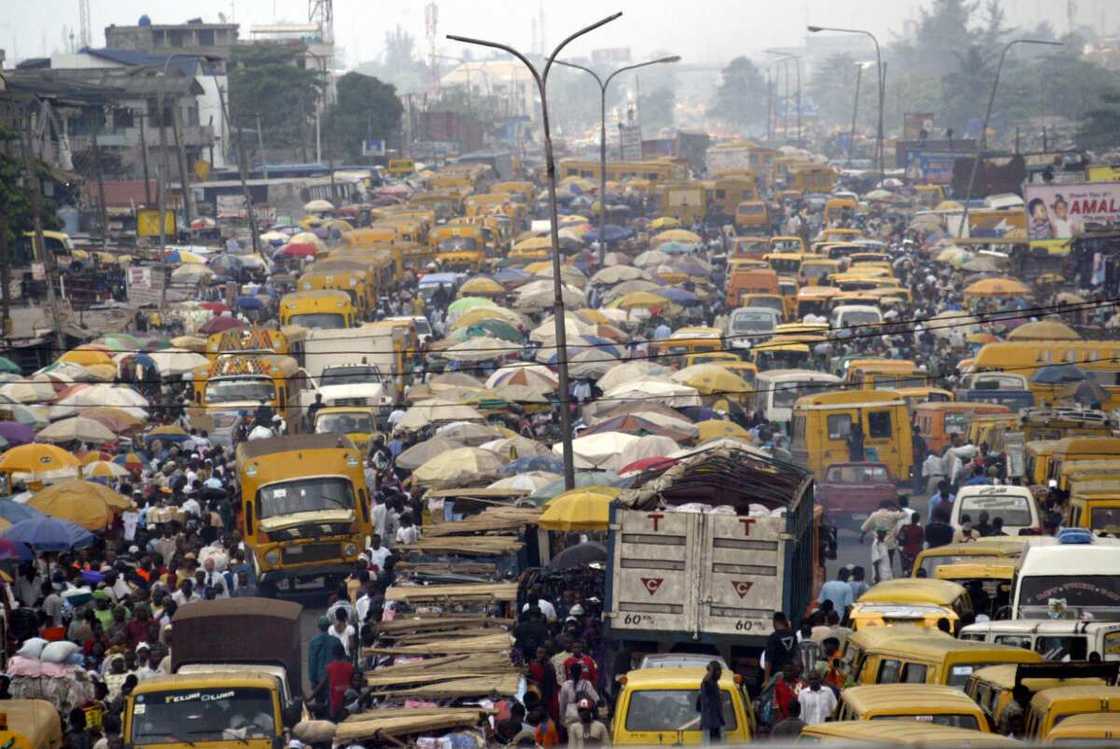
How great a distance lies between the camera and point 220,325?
43344mm

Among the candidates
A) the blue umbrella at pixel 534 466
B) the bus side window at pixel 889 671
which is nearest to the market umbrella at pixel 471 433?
the blue umbrella at pixel 534 466

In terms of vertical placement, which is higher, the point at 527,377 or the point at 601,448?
the point at 601,448

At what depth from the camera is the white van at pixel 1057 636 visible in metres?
14.3

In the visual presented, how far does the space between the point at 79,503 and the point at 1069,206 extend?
3844cm

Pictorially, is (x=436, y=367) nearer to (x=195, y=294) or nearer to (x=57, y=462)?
(x=57, y=462)

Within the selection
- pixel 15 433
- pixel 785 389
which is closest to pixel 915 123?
pixel 785 389

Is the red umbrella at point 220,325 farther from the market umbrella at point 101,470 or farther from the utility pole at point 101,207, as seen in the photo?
the utility pole at point 101,207

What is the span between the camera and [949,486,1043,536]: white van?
2262cm

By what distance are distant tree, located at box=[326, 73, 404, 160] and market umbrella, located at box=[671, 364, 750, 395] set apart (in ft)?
281

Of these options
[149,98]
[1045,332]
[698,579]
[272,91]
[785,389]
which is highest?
[149,98]

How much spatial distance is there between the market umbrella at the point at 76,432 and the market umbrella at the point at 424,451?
190 inches

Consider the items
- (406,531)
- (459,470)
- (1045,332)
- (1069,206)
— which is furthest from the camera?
(1069,206)

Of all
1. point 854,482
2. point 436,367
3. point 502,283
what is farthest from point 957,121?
point 854,482

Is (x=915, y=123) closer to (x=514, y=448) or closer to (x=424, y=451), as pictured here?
(x=514, y=448)
